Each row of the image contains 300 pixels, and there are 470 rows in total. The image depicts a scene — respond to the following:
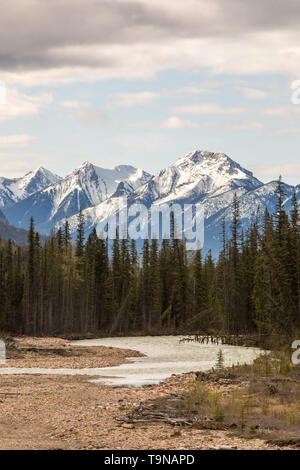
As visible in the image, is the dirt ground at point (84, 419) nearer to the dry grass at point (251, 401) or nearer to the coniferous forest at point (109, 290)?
the dry grass at point (251, 401)

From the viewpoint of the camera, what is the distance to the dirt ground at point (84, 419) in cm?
1686

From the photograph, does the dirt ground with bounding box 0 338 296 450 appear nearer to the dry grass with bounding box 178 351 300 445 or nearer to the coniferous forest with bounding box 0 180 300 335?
the dry grass with bounding box 178 351 300 445

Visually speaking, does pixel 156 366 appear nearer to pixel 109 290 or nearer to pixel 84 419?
pixel 84 419

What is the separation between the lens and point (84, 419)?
67.8ft

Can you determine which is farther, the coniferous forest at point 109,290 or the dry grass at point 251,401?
the coniferous forest at point 109,290

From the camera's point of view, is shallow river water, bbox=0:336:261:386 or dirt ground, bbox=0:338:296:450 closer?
dirt ground, bbox=0:338:296:450

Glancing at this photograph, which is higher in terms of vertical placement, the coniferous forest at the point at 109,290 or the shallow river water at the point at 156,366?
the coniferous forest at the point at 109,290

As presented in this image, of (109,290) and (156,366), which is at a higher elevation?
(109,290)

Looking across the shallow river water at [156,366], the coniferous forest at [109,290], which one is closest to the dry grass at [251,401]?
the shallow river water at [156,366]

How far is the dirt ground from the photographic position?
55.3 feet

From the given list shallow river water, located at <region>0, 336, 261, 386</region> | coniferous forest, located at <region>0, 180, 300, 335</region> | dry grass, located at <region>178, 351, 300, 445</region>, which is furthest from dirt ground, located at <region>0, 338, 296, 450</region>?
coniferous forest, located at <region>0, 180, 300, 335</region>

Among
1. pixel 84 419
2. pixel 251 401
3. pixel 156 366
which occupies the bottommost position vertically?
pixel 156 366

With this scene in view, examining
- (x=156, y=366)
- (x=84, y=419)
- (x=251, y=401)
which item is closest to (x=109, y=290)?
(x=156, y=366)
